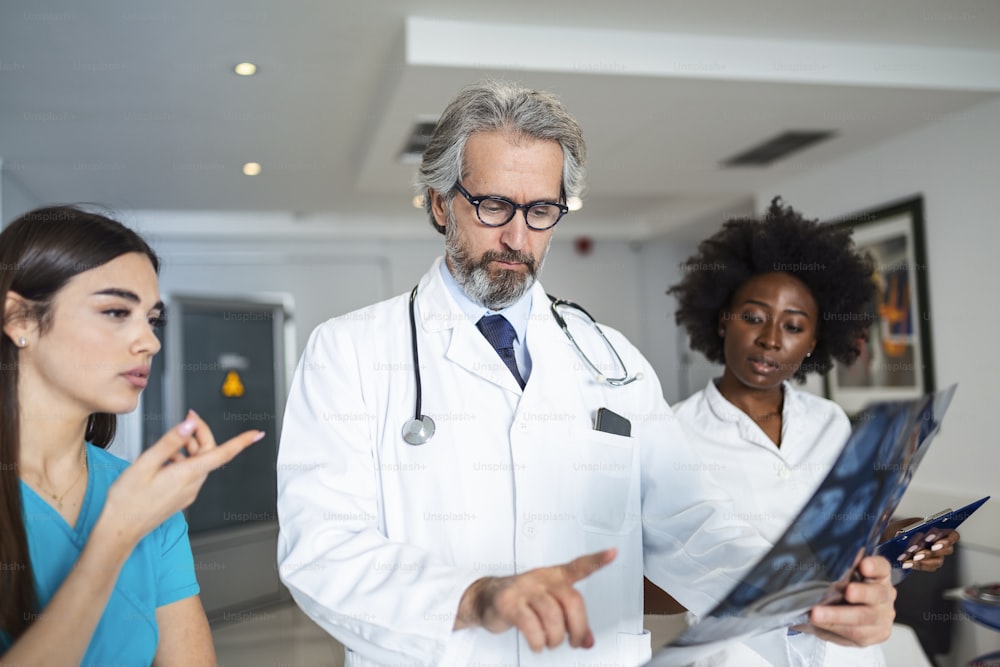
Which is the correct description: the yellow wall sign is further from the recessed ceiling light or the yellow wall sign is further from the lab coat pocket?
the lab coat pocket

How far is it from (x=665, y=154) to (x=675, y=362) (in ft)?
12.5

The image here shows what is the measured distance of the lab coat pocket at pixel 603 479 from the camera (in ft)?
5.40

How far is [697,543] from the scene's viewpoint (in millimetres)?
1620

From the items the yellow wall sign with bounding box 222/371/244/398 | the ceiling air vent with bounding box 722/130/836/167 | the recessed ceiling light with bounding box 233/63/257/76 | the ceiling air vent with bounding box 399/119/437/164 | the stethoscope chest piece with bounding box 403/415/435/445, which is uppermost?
the recessed ceiling light with bounding box 233/63/257/76

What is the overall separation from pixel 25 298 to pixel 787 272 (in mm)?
2052

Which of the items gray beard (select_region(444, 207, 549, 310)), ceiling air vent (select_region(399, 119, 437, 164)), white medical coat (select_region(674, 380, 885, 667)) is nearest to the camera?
gray beard (select_region(444, 207, 549, 310))

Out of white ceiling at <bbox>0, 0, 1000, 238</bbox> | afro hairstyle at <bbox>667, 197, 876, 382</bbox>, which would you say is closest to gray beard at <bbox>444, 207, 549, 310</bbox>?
afro hairstyle at <bbox>667, 197, 876, 382</bbox>

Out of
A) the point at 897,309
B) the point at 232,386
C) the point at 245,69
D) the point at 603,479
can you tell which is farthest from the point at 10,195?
the point at 897,309

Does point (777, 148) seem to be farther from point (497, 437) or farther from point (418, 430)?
point (418, 430)

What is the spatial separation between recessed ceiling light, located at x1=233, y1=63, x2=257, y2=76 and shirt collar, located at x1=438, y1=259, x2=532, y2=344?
278cm

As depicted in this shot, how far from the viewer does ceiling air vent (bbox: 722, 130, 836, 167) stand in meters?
4.94

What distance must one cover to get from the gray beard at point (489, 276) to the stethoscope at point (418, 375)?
14 centimetres

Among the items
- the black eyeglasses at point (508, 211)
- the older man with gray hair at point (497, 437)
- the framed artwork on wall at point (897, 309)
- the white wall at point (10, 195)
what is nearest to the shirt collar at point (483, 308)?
the older man with gray hair at point (497, 437)

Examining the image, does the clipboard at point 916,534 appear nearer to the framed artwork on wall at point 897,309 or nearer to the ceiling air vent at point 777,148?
the framed artwork on wall at point 897,309
